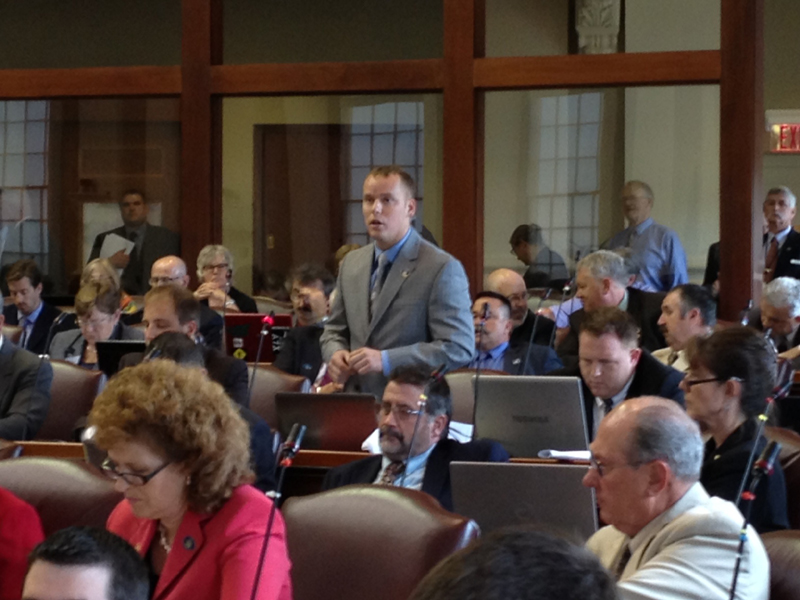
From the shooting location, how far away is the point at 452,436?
13.1 ft

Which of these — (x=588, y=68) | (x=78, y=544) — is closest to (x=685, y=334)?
(x=588, y=68)

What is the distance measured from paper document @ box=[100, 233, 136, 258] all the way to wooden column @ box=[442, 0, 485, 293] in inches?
81.1

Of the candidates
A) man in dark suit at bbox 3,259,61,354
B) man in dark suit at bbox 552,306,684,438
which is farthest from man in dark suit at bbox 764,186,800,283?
man in dark suit at bbox 3,259,61,354

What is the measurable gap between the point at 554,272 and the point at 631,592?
5418 millimetres

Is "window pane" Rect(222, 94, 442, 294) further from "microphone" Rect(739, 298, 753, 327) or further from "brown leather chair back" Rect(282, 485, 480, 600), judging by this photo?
"brown leather chair back" Rect(282, 485, 480, 600)

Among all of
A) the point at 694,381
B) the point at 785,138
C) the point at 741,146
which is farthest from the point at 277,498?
the point at 785,138

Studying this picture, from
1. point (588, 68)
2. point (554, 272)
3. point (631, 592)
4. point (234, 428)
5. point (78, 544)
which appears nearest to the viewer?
point (78, 544)

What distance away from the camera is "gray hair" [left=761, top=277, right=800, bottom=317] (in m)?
5.98

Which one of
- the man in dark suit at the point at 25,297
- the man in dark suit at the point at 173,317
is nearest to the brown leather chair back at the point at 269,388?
the man in dark suit at the point at 173,317

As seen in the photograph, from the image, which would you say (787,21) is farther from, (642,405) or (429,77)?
(642,405)

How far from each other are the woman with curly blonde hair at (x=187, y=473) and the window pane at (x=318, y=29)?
7.47 m

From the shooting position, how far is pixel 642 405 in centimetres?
246

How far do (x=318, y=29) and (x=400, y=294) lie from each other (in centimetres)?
595

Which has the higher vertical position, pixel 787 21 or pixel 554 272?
pixel 787 21
